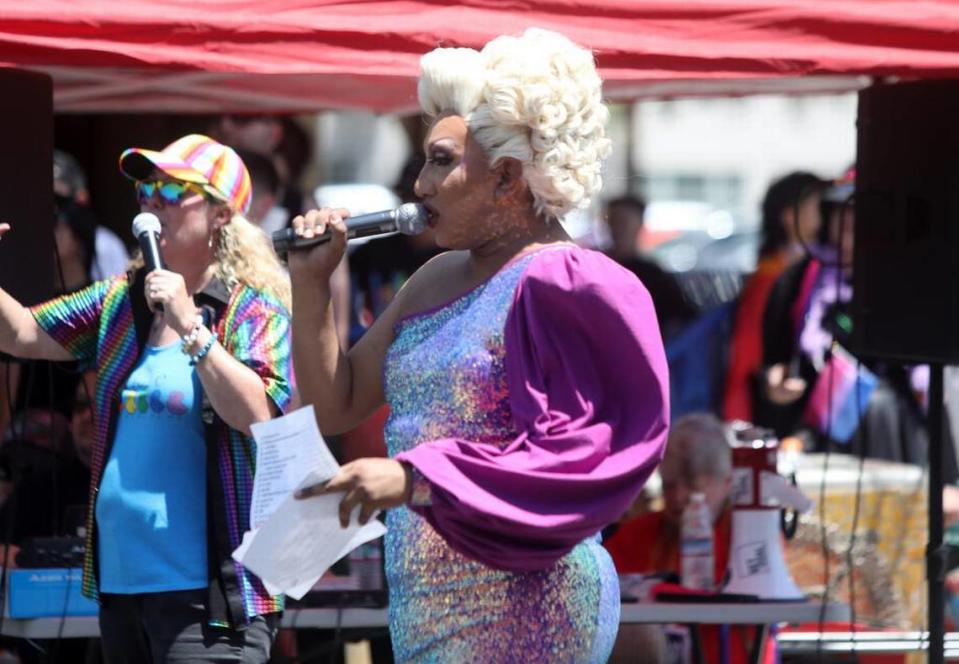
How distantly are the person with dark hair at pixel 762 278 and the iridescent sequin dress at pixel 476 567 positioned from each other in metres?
4.76

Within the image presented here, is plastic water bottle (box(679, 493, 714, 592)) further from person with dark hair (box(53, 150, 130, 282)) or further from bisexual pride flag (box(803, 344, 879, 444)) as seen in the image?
person with dark hair (box(53, 150, 130, 282))

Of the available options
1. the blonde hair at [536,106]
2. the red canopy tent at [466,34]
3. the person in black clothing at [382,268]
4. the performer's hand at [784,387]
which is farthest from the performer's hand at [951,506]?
the blonde hair at [536,106]

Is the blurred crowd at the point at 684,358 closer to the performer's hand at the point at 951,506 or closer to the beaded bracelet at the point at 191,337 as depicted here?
the performer's hand at the point at 951,506

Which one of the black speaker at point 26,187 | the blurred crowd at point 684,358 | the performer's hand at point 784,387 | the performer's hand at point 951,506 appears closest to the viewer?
the black speaker at point 26,187

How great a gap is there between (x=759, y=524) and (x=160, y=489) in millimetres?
2052

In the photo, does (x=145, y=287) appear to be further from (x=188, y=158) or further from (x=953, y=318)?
(x=953, y=318)

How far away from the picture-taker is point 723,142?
29.7 metres

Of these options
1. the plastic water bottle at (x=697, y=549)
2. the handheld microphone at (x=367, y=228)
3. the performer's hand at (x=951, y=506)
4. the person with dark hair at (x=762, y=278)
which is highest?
the handheld microphone at (x=367, y=228)

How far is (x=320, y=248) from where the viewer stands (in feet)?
9.14

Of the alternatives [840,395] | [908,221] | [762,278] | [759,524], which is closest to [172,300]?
[908,221]

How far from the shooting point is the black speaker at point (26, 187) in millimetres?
3984

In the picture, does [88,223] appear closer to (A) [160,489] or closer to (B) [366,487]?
(A) [160,489]

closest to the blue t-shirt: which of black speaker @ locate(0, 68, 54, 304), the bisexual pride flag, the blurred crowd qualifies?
the blurred crowd

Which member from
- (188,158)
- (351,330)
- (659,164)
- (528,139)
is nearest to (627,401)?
(528,139)
